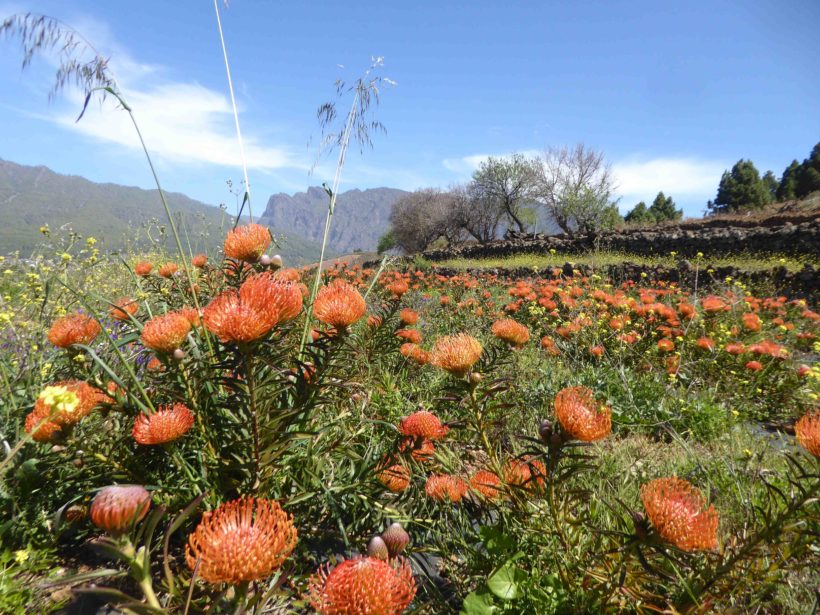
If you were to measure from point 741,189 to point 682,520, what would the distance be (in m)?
57.2

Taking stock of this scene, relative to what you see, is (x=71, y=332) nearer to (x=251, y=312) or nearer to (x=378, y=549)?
(x=251, y=312)

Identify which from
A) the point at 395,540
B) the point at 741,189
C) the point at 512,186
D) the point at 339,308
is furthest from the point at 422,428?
the point at 741,189

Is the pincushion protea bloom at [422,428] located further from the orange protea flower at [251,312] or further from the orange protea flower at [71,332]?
the orange protea flower at [71,332]

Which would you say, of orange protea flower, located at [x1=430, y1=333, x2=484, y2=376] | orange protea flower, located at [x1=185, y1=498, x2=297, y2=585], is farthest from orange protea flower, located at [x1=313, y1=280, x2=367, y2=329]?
orange protea flower, located at [x1=185, y1=498, x2=297, y2=585]

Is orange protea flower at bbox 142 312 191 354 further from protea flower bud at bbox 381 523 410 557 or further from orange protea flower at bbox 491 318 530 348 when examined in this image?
orange protea flower at bbox 491 318 530 348

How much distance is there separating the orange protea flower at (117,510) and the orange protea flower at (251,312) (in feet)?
1.12

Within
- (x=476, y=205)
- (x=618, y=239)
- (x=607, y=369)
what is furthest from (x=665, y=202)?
(x=607, y=369)

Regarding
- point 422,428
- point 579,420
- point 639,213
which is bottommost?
point 422,428

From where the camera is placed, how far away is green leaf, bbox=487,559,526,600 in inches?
43.1

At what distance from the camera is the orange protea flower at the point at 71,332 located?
1383 millimetres

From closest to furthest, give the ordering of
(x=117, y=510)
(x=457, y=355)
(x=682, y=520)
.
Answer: (x=117, y=510) → (x=682, y=520) → (x=457, y=355)

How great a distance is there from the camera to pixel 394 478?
4.78ft

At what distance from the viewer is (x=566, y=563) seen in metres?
1.15

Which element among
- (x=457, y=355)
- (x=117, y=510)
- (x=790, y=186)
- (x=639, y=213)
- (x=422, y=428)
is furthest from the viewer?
(x=639, y=213)
